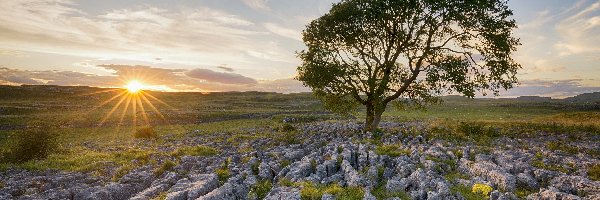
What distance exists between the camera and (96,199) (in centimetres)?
1568

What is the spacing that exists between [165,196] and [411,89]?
27931 millimetres

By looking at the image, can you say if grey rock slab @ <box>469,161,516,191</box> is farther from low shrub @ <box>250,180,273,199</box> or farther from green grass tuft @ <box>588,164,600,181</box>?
low shrub @ <box>250,180,273,199</box>

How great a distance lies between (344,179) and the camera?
17.2m

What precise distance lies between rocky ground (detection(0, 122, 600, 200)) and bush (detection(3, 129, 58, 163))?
512 centimetres

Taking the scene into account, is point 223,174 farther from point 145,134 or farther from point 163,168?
point 145,134

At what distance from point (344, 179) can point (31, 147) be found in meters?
23.0

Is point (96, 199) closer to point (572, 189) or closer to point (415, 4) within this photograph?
point (572, 189)

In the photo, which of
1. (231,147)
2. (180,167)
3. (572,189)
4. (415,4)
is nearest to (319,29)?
(415,4)

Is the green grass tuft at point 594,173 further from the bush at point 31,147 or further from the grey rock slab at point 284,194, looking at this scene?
the bush at point 31,147

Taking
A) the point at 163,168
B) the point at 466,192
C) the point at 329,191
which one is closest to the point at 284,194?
the point at 329,191

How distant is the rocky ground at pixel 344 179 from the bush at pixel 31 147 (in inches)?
202

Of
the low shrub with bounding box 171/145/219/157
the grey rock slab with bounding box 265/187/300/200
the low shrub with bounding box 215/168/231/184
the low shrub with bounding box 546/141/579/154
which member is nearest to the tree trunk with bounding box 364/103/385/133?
the low shrub with bounding box 546/141/579/154

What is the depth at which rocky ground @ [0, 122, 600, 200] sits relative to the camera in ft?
48.6

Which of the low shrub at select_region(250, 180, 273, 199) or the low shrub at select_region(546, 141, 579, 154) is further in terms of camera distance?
the low shrub at select_region(546, 141, 579, 154)
